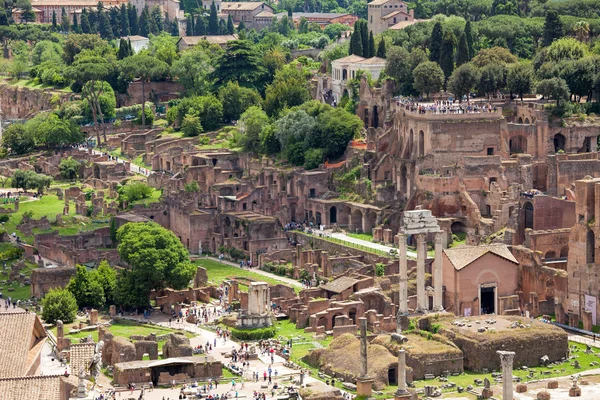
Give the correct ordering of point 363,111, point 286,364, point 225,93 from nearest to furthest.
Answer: point 286,364 → point 363,111 → point 225,93

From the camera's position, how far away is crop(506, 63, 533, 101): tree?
113250 mm

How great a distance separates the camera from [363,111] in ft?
407

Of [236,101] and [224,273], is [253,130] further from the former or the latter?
[224,273]

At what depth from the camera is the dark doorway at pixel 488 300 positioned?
93.5m

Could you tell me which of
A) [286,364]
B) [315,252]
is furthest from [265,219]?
[286,364]

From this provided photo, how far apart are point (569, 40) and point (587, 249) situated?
31.6 meters

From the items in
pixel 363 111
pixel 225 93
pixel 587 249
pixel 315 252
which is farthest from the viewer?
pixel 225 93

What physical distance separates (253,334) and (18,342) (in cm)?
2382

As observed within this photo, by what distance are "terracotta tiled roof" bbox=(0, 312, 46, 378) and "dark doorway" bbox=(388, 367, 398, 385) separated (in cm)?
1770

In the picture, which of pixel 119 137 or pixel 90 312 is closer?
pixel 90 312

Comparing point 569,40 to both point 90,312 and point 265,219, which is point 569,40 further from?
point 90,312

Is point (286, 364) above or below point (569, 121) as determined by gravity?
below

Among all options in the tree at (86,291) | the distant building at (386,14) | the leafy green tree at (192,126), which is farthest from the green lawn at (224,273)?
the distant building at (386,14)

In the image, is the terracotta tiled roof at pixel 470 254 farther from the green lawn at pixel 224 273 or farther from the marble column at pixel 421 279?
the green lawn at pixel 224 273
